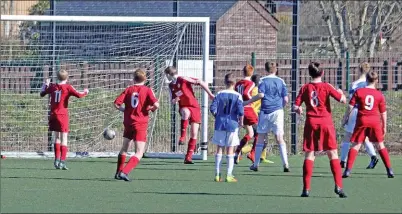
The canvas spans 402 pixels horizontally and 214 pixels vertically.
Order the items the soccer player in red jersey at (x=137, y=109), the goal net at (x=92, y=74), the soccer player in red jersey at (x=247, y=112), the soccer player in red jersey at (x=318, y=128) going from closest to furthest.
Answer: the soccer player in red jersey at (x=318, y=128) < the soccer player in red jersey at (x=137, y=109) < the soccer player in red jersey at (x=247, y=112) < the goal net at (x=92, y=74)

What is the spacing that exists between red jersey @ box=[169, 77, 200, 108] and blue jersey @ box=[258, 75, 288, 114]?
6.42ft

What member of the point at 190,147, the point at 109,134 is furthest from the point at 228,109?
the point at 109,134

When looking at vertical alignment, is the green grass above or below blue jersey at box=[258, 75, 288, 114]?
below

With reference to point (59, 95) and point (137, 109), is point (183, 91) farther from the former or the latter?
point (137, 109)

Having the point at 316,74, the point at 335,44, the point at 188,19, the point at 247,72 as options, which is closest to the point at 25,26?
the point at 188,19

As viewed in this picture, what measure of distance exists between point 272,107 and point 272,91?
28cm

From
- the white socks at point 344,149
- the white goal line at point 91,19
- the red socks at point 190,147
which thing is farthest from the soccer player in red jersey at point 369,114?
the white goal line at point 91,19

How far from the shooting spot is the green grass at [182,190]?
10992 mm

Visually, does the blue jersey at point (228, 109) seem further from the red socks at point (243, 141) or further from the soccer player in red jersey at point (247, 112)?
the red socks at point (243, 141)

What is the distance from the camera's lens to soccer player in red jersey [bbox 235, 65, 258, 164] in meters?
16.2

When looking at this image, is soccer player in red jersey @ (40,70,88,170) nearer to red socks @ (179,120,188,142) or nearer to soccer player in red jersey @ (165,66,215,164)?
soccer player in red jersey @ (165,66,215,164)

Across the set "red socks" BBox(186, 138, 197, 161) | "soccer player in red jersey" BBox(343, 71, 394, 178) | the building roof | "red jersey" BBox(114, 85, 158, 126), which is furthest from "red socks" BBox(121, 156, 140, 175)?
the building roof

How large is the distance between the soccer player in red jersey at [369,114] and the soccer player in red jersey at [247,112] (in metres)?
2.58

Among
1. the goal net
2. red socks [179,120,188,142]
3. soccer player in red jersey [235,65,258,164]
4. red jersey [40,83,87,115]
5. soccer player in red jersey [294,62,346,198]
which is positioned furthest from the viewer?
the goal net
